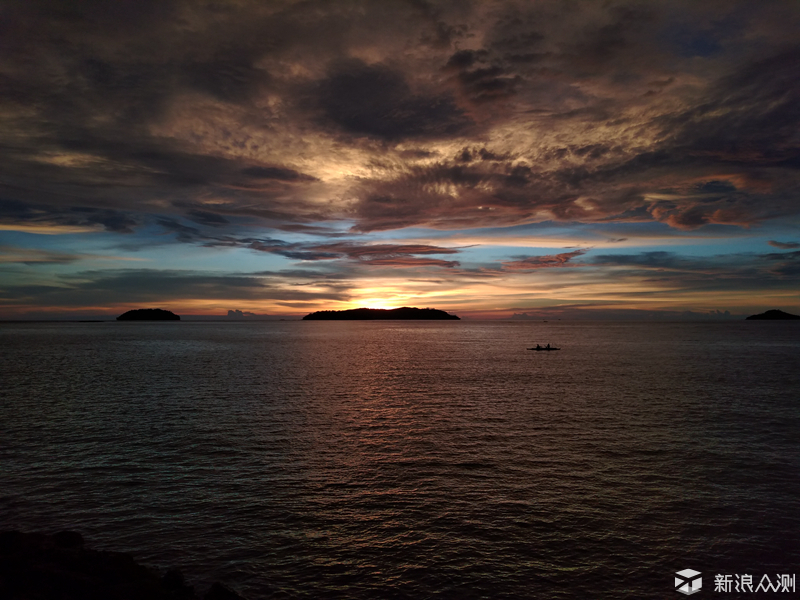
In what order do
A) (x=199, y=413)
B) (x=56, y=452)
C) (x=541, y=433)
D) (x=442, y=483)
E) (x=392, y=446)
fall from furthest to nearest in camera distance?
(x=199, y=413) → (x=541, y=433) → (x=392, y=446) → (x=56, y=452) → (x=442, y=483)

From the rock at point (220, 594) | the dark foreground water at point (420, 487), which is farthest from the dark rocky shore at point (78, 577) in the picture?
the dark foreground water at point (420, 487)

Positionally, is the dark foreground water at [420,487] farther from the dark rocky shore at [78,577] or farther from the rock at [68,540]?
the dark rocky shore at [78,577]

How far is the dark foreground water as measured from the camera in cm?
1719

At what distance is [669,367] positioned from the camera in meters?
81.7

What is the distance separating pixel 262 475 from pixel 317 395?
28171mm

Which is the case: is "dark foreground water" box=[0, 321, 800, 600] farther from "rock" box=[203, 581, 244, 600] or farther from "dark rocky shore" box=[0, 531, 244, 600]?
"dark rocky shore" box=[0, 531, 244, 600]

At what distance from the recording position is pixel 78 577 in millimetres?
14898

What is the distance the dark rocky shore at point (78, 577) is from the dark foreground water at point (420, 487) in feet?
5.17

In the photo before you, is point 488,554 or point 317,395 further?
point 317,395

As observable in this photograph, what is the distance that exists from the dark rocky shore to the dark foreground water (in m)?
1.58

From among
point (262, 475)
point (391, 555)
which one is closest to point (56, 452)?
point (262, 475)

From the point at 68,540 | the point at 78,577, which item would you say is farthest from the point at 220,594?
the point at 68,540

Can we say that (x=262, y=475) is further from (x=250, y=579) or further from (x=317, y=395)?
(x=317, y=395)

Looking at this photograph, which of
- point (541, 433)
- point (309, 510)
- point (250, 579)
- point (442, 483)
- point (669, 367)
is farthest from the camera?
point (669, 367)
